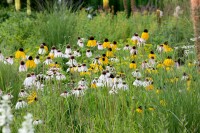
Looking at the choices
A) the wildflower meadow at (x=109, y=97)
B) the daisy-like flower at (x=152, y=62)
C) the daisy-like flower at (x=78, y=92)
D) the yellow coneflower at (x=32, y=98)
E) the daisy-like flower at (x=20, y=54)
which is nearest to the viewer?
the wildflower meadow at (x=109, y=97)

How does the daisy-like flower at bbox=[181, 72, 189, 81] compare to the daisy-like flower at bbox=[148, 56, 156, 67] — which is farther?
the daisy-like flower at bbox=[148, 56, 156, 67]

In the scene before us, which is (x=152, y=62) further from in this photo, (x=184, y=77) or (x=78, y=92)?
(x=78, y=92)

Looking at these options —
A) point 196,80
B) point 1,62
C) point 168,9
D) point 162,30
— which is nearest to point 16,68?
point 1,62

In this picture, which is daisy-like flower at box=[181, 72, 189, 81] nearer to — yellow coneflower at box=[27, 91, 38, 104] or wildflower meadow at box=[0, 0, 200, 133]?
wildflower meadow at box=[0, 0, 200, 133]

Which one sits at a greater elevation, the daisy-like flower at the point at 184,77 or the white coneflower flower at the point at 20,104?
the daisy-like flower at the point at 184,77

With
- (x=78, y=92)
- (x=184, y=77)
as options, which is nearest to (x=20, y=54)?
(x=78, y=92)

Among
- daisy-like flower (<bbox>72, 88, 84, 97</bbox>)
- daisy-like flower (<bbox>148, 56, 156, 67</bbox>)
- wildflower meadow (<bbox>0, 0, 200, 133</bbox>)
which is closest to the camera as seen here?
wildflower meadow (<bbox>0, 0, 200, 133</bbox>)

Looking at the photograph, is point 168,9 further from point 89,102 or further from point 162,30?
point 89,102

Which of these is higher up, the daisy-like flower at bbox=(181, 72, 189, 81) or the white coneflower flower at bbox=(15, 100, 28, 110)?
the daisy-like flower at bbox=(181, 72, 189, 81)

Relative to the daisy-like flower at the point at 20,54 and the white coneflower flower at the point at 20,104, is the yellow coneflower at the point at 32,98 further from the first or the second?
the daisy-like flower at the point at 20,54

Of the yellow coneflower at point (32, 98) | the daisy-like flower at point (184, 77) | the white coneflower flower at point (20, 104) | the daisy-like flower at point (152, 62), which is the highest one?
the daisy-like flower at point (152, 62)

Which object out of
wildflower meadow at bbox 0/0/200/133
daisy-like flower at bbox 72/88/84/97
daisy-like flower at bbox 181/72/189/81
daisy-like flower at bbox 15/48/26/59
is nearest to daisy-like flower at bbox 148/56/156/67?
wildflower meadow at bbox 0/0/200/133

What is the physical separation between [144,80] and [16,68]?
1592 mm

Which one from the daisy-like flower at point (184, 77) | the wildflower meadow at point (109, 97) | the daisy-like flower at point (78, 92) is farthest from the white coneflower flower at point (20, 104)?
the daisy-like flower at point (184, 77)
